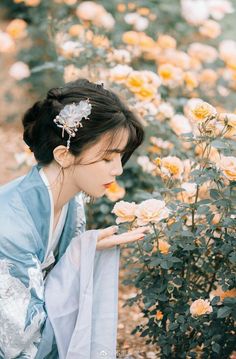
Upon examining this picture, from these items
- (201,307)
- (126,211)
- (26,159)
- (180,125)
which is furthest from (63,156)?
(26,159)

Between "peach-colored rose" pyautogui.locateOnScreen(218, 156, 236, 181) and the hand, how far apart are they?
0.98 ft

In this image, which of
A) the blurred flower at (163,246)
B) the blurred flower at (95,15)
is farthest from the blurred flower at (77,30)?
the blurred flower at (163,246)

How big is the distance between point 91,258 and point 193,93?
183cm

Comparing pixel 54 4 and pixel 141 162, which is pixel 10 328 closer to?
pixel 141 162

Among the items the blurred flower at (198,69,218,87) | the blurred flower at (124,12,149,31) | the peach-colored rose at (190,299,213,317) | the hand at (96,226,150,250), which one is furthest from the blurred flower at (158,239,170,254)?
the blurred flower at (124,12,149,31)

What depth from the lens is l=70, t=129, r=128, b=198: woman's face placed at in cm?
202

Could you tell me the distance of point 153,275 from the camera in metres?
2.27

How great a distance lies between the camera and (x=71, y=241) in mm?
2170

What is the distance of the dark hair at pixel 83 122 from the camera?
79.0 inches

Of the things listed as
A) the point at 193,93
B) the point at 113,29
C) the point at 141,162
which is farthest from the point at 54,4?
the point at 141,162

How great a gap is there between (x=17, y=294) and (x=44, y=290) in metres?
0.13

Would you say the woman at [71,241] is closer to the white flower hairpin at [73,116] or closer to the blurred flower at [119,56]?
the white flower hairpin at [73,116]

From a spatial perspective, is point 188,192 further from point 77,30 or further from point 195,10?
point 195,10

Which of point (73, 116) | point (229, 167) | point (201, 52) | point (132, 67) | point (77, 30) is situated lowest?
point (132, 67)
